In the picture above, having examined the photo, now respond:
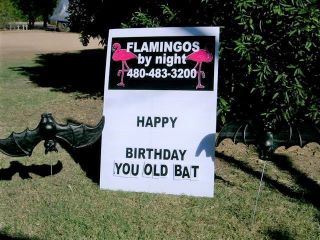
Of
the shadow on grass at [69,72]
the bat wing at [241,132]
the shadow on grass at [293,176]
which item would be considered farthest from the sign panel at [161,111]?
the shadow on grass at [69,72]

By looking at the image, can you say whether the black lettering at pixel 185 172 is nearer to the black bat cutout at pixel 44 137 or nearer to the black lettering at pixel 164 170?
the black lettering at pixel 164 170

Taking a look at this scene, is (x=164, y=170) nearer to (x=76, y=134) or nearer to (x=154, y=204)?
(x=154, y=204)

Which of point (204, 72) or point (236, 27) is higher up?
point (236, 27)

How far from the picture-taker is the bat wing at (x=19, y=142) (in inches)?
172

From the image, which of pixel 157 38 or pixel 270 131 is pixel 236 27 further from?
pixel 270 131

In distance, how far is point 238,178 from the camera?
5.19m

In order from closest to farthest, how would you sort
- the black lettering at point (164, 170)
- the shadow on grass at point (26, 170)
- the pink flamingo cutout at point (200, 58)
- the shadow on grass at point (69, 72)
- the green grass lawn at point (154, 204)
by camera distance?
the green grass lawn at point (154, 204) < the pink flamingo cutout at point (200, 58) < the black lettering at point (164, 170) < the shadow on grass at point (26, 170) < the shadow on grass at point (69, 72)

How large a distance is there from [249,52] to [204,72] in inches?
37.0

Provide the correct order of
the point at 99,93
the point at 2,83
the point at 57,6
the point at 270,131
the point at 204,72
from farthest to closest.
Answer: the point at 57,6, the point at 2,83, the point at 99,93, the point at 204,72, the point at 270,131

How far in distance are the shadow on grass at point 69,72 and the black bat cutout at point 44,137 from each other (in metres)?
5.81

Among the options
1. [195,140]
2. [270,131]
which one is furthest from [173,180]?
[270,131]

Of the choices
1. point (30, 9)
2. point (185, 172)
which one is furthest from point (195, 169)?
point (30, 9)

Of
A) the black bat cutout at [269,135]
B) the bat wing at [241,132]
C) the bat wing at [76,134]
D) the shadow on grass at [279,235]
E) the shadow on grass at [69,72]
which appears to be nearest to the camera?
the shadow on grass at [279,235]

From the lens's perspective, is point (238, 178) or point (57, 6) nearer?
point (238, 178)
